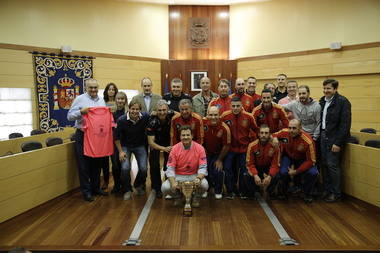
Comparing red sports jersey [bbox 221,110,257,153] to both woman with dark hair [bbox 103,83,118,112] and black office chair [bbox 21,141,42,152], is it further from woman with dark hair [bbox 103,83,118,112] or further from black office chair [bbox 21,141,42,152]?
black office chair [bbox 21,141,42,152]

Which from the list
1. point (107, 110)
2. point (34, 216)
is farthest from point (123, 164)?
point (34, 216)

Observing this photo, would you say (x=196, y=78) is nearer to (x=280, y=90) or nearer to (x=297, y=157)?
(x=280, y=90)

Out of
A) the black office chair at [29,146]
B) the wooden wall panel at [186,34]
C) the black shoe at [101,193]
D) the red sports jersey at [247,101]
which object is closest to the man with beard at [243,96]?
the red sports jersey at [247,101]

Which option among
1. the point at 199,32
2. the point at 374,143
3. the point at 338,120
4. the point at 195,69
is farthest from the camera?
the point at 199,32

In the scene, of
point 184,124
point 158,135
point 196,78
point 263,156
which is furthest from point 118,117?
point 196,78

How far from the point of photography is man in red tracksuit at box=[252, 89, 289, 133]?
4.05 metres

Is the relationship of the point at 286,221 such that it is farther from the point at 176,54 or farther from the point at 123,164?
the point at 176,54

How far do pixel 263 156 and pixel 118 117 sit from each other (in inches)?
80.7

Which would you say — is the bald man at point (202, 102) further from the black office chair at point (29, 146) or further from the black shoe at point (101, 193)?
the black office chair at point (29, 146)

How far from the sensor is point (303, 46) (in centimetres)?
746

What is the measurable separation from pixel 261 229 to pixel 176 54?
20.7 feet

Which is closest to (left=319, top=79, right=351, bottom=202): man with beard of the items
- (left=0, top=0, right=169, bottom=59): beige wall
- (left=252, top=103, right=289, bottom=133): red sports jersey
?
(left=252, top=103, right=289, bottom=133): red sports jersey

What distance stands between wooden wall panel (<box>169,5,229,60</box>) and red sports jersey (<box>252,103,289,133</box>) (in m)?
4.66

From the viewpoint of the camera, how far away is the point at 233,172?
416cm
